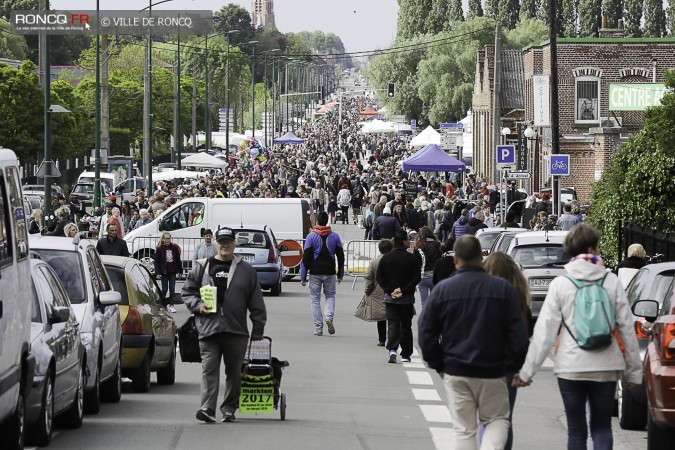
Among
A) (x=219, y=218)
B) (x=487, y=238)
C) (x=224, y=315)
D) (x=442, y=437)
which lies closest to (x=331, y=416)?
(x=442, y=437)

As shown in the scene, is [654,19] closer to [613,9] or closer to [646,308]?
[613,9]

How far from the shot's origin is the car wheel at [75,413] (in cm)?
1226

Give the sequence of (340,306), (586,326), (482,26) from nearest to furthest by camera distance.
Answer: (586,326) → (340,306) → (482,26)

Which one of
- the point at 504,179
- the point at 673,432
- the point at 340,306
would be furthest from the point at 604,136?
the point at 673,432

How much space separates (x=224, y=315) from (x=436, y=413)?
2515 mm

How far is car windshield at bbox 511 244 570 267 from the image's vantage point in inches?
908

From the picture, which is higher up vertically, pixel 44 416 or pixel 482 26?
pixel 482 26

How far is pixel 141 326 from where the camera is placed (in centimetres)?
1498

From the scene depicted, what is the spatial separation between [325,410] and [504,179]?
2740cm

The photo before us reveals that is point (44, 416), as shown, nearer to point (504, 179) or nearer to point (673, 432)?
point (673, 432)

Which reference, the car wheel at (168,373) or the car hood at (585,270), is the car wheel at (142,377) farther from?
the car hood at (585,270)

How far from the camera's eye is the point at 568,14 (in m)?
140

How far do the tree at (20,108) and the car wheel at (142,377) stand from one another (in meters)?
50.3

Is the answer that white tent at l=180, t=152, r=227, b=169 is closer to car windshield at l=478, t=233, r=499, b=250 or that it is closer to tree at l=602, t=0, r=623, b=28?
car windshield at l=478, t=233, r=499, b=250
